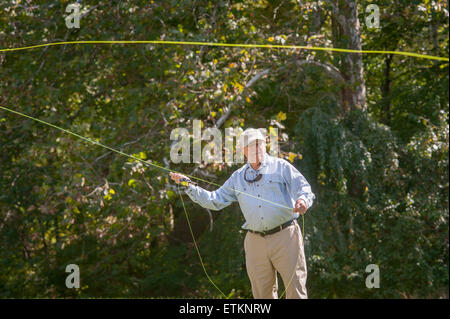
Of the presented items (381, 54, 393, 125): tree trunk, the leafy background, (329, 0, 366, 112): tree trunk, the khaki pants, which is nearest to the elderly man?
the khaki pants

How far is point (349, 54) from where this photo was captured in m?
7.38

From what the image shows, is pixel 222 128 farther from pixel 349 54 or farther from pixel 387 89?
pixel 387 89

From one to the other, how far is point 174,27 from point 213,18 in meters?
0.53

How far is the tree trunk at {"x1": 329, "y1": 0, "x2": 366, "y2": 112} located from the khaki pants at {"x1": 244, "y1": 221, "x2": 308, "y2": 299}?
12.4 feet

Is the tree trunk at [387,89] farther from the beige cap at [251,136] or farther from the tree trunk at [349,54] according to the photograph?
the beige cap at [251,136]

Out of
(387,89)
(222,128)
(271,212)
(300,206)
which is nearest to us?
(300,206)

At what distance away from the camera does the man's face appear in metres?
3.72

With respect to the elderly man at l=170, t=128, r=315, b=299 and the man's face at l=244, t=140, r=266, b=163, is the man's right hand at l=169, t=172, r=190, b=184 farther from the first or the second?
the man's face at l=244, t=140, r=266, b=163

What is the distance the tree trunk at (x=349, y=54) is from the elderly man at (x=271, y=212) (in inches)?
146

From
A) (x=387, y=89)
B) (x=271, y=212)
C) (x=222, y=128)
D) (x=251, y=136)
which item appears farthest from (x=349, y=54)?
(x=271, y=212)

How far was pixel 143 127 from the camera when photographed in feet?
21.5

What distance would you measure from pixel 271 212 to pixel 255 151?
410 millimetres

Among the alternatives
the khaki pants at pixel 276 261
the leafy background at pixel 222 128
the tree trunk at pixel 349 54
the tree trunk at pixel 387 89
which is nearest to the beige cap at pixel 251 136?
the khaki pants at pixel 276 261
